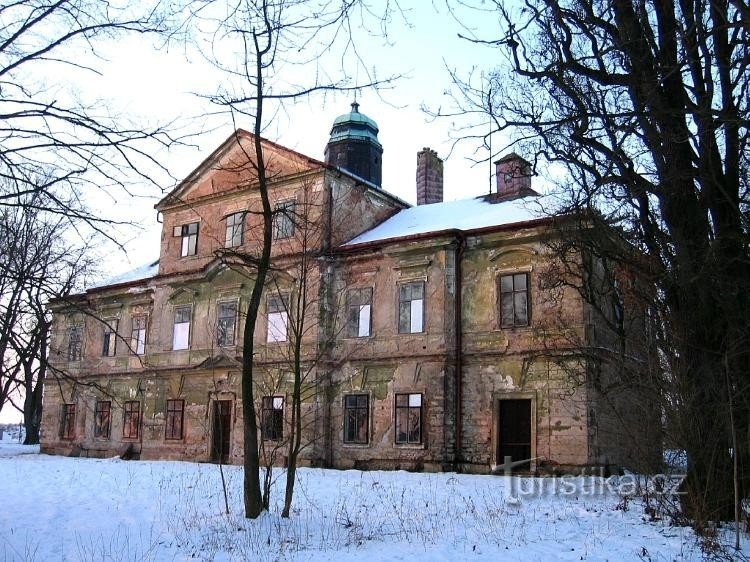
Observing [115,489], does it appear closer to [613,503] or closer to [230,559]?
[230,559]

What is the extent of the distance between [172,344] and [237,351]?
3136 millimetres

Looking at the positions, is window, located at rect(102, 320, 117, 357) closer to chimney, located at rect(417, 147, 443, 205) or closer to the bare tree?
chimney, located at rect(417, 147, 443, 205)

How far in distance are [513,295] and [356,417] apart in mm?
5368

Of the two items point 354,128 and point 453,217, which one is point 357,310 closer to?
point 453,217

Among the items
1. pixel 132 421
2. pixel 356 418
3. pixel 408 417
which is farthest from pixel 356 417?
pixel 132 421

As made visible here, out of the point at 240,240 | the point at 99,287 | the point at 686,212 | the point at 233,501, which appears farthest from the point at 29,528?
the point at 99,287

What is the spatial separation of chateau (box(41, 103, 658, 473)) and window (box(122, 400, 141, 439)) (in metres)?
0.05

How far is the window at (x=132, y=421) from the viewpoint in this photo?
24.9 meters

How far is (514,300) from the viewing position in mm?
18438

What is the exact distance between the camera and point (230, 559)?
296 inches

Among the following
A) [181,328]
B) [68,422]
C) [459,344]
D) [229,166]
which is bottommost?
[68,422]

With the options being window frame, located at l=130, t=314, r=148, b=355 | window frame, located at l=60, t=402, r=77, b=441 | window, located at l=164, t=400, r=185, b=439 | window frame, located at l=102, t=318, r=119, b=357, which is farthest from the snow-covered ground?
window frame, located at l=60, t=402, r=77, b=441

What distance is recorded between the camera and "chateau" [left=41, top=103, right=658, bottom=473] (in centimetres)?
1756

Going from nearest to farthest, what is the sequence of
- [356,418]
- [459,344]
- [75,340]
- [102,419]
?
[459,344] → [356,418] → [102,419] → [75,340]
